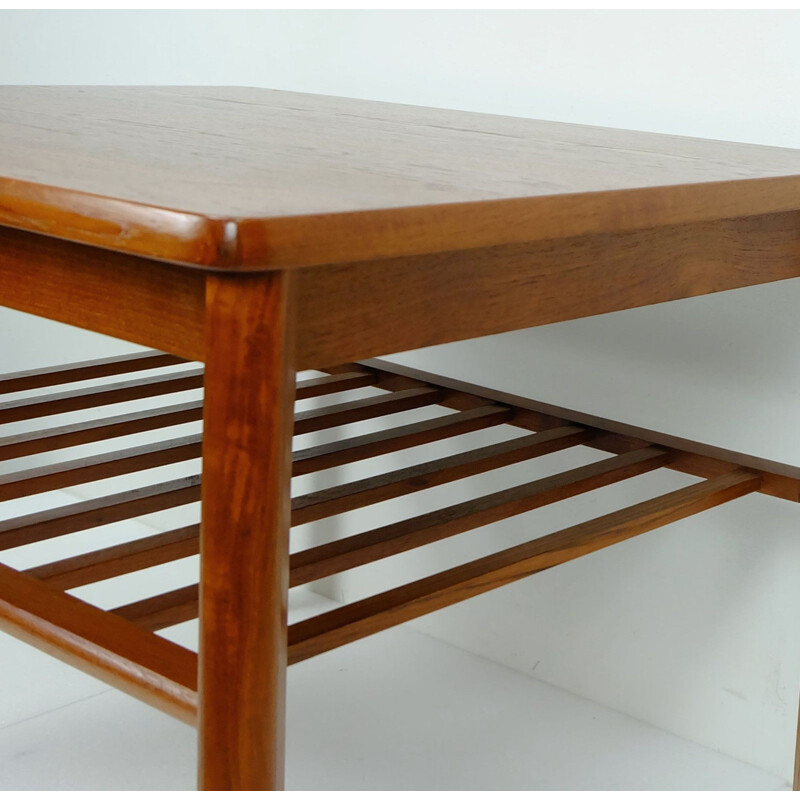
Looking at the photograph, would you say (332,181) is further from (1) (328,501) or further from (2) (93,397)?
(2) (93,397)

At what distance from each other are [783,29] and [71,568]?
854 mm

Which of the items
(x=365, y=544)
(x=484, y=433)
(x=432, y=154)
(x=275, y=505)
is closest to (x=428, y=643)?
(x=484, y=433)

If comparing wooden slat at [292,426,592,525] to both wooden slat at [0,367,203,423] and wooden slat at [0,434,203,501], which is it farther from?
wooden slat at [0,367,203,423]

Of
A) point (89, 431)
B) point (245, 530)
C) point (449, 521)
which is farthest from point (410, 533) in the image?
point (89, 431)

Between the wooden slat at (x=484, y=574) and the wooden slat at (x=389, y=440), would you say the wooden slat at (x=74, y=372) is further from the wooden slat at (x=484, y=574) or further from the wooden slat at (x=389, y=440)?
the wooden slat at (x=484, y=574)

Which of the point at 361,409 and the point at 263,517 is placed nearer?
the point at 263,517

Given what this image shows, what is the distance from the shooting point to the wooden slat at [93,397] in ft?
3.69

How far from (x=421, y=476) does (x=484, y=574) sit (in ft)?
0.71

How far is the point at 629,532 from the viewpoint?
0.96 m

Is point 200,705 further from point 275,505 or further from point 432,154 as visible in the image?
point 432,154

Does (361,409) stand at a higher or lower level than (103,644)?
higher

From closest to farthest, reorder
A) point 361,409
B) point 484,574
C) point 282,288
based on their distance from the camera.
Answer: point 282,288, point 484,574, point 361,409

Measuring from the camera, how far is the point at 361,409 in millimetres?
1226

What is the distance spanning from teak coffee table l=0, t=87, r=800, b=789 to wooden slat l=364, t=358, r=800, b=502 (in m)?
0.01
